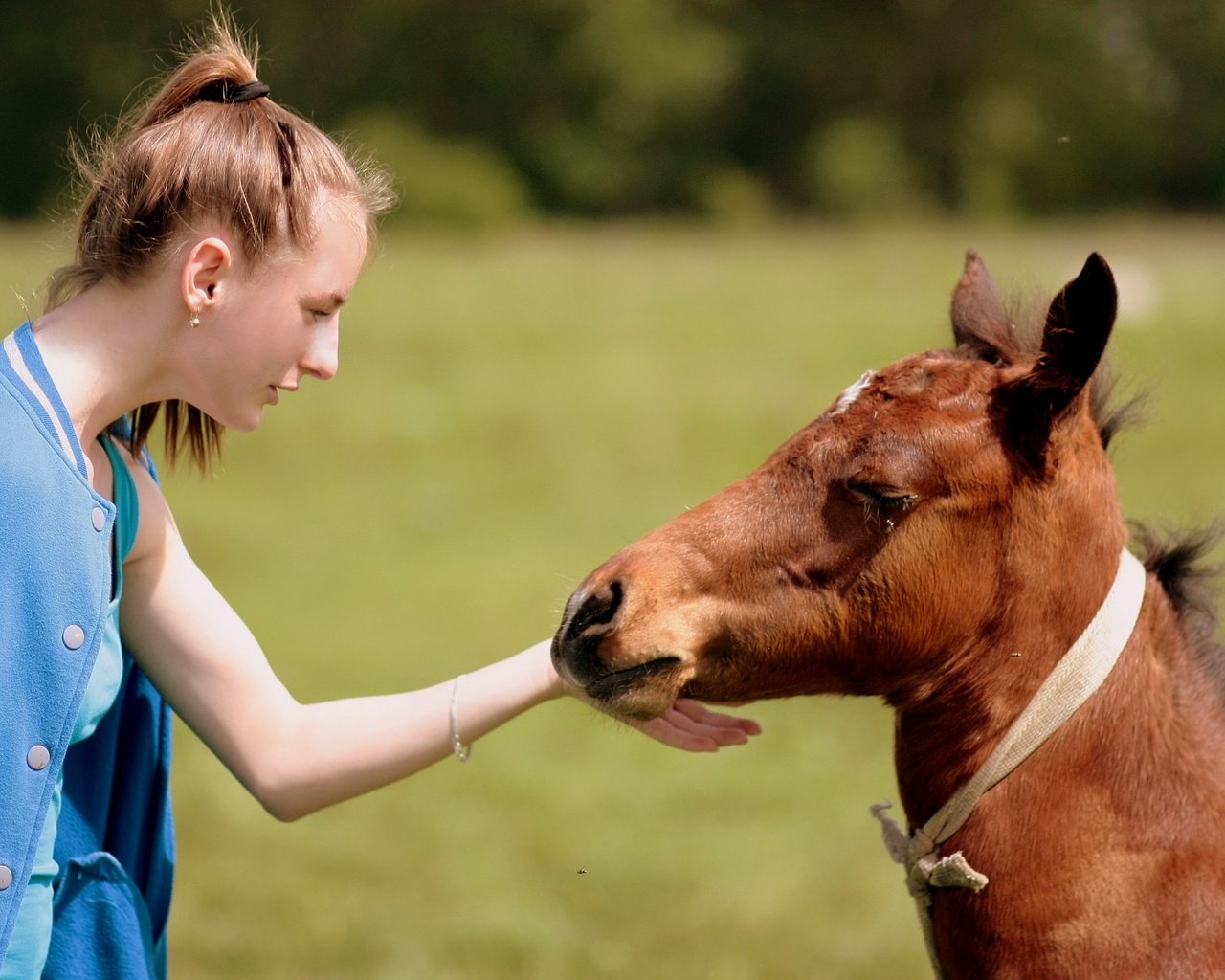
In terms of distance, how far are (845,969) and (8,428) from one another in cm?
365

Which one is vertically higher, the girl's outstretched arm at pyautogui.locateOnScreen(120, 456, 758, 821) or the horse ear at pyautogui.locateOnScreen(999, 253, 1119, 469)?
the horse ear at pyautogui.locateOnScreen(999, 253, 1119, 469)

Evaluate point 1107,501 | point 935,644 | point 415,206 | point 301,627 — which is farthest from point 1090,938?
point 415,206

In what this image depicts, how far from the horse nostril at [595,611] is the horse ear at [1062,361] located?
67 cm

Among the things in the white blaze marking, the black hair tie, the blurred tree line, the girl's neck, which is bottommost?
the blurred tree line

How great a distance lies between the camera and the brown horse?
2387 mm

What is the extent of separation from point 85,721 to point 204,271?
71cm

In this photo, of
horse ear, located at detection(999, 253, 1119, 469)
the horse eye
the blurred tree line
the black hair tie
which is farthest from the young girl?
the blurred tree line

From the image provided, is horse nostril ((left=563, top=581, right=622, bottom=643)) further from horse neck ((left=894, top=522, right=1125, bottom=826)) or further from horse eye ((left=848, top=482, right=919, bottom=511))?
horse neck ((left=894, top=522, right=1125, bottom=826))

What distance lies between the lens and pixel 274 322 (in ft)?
7.95

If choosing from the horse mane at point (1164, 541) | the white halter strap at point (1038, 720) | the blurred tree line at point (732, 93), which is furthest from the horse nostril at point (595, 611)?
the blurred tree line at point (732, 93)

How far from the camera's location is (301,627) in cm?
905

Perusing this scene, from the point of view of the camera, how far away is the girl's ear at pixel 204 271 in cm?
235

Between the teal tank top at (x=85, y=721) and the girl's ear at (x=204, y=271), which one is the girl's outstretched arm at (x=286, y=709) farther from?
the girl's ear at (x=204, y=271)

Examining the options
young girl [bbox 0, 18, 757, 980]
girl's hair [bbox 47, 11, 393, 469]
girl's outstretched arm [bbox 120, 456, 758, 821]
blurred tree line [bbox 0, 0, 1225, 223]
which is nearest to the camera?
young girl [bbox 0, 18, 757, 980]
